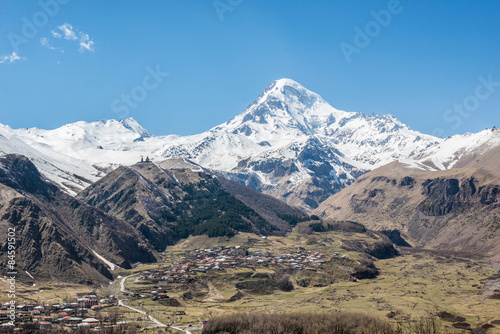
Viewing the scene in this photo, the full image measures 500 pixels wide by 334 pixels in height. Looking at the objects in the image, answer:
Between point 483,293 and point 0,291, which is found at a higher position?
point 483,293

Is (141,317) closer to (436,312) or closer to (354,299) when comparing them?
(354,299)

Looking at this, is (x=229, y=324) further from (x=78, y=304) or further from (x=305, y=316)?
(x=78, y=304)

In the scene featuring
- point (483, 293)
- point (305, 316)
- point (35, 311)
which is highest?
point (483, 293)

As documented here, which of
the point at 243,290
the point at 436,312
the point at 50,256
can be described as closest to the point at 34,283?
the point at 50,256

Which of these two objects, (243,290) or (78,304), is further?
(243,290)

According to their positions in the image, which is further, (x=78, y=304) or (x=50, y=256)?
(x=50, y=256)

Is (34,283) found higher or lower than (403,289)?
lower

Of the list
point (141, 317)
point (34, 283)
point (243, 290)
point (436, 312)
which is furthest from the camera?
point (243, 290)

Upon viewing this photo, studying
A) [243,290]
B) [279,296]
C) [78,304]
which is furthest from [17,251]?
[279,296]

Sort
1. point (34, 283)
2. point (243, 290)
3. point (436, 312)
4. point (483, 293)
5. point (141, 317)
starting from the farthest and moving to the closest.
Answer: point (243, 290) → point (483, 293) → point (34, 283) → point (436, 312) → point (141, 317)
